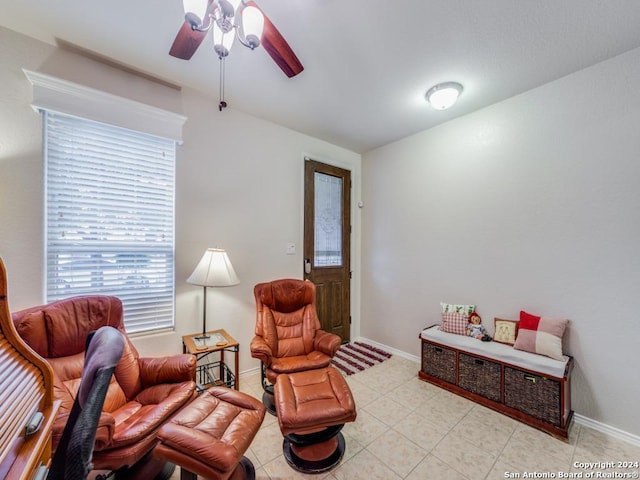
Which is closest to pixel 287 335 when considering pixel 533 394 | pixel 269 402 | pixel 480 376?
pixel 269 402

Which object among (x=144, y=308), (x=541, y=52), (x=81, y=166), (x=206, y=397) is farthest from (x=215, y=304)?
(x=541, y=52)

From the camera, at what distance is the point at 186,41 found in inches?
52.8

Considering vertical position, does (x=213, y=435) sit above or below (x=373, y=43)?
below

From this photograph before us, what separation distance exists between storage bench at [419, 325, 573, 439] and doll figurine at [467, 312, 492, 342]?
0.07 metres

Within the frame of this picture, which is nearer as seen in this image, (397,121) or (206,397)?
(206,397)

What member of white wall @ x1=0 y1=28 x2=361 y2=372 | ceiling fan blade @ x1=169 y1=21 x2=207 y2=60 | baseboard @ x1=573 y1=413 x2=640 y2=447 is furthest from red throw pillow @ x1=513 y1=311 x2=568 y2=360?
ceiling fan blade @ x1=169 y1=21 x2=207 y2=60

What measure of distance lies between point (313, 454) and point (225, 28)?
242 centimetres

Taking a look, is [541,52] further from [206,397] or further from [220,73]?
[206,397]

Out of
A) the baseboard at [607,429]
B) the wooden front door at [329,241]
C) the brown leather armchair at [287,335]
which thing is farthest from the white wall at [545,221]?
the brown leather armchair at [287,335]

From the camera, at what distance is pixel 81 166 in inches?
→ 75.7

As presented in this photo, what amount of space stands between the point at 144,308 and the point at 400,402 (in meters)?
2.38

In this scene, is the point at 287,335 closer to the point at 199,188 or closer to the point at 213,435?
the point at 213,435

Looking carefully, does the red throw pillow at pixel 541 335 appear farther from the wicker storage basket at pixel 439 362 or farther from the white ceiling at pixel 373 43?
the white ceiling at pixel 373 43

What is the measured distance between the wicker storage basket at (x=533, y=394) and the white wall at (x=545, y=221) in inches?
14.7
